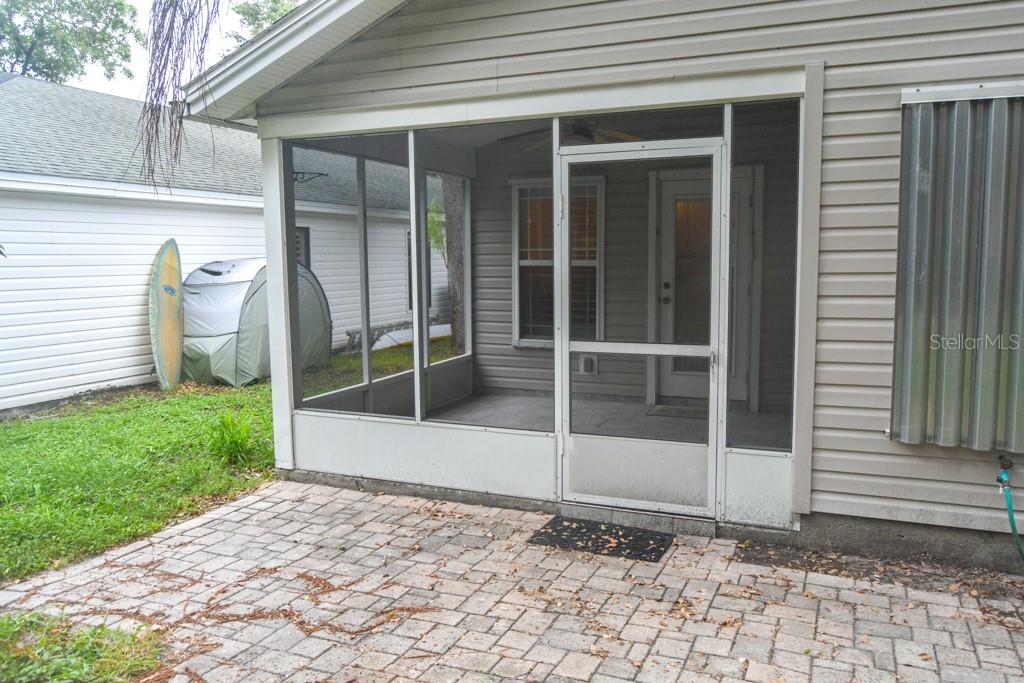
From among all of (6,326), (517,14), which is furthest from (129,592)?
(6,326)

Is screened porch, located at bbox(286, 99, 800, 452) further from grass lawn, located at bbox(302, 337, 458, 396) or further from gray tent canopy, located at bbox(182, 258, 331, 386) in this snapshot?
gray tent canopy, located at bbox(182, 258, 331, 386)

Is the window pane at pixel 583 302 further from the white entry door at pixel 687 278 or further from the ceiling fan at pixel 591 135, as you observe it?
the ceiling fan at pixel 591 135

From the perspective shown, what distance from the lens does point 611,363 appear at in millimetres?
4652

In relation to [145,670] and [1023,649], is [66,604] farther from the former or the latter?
[1023,649]

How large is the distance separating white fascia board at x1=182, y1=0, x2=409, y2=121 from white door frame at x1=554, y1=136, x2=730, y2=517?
1487 millimetres

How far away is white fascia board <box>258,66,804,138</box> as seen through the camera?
397cm

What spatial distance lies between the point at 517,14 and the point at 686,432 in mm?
2640

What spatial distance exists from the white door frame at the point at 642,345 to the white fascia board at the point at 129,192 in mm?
1781

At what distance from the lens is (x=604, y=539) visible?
14.0 ft

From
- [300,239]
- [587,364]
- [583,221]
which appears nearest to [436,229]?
[300,239]

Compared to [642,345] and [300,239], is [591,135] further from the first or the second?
[300,239]

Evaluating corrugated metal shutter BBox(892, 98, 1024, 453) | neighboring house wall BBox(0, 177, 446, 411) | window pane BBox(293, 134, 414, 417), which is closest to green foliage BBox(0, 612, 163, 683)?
window pane BBox(293, 134, 414, 417)

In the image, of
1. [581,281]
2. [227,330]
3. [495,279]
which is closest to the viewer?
[581,281]

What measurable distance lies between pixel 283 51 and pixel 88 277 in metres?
5.64
